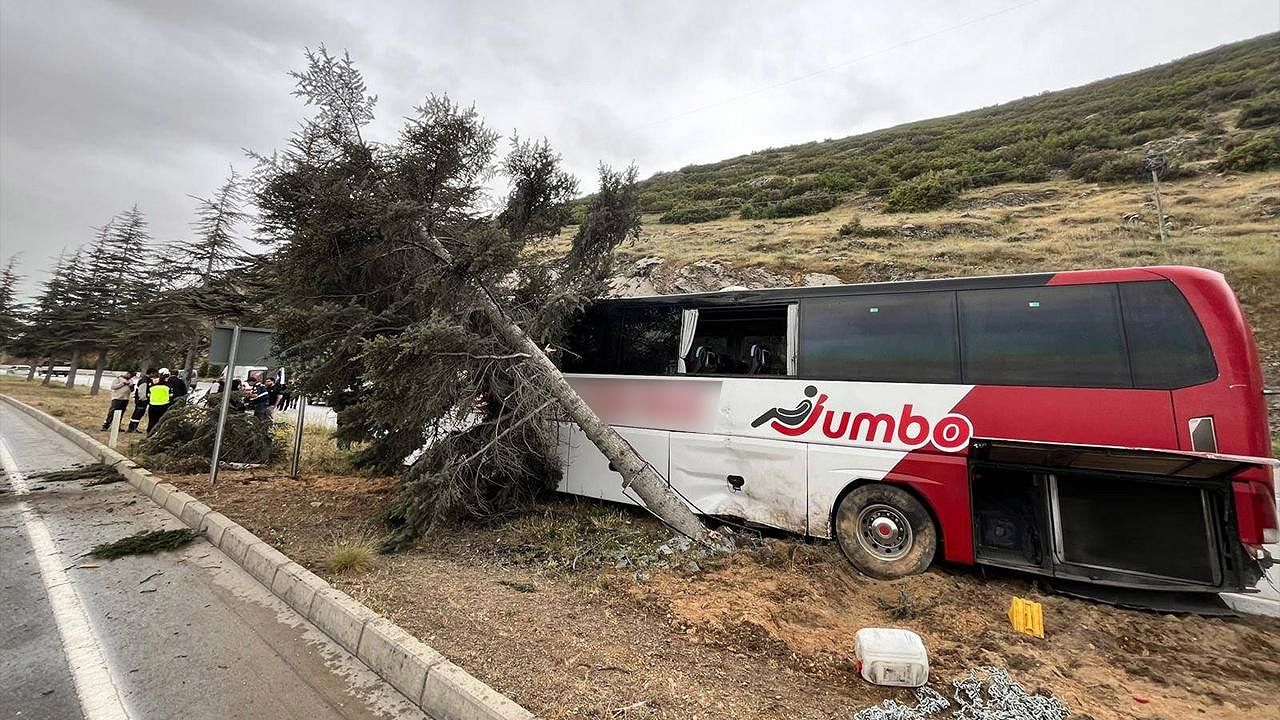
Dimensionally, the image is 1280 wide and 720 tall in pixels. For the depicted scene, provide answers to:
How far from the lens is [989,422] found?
4855 millimetres

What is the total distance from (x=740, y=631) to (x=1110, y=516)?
3.58 m

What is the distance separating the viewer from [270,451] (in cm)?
1009

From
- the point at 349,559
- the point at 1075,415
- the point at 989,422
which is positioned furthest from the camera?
the point at 989,422

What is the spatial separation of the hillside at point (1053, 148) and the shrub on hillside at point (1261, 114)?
72mm

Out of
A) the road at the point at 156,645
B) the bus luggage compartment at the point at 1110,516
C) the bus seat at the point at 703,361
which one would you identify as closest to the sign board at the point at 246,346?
the road at the point at 156,645

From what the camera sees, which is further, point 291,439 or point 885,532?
point 291,439

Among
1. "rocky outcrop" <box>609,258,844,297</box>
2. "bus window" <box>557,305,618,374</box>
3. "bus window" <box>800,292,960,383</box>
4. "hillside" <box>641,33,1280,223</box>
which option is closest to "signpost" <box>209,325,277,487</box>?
"bus window" <box>557,305,618,374</box>

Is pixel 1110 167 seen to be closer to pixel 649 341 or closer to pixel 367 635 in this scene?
pixel 649 341

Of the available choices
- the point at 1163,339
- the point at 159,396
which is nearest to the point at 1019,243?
the point at 1163,339

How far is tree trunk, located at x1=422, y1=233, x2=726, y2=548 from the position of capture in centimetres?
582

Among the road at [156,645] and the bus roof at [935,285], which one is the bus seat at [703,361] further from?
the road at [156,645]

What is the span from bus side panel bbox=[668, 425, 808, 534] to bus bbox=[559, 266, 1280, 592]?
0.02 m

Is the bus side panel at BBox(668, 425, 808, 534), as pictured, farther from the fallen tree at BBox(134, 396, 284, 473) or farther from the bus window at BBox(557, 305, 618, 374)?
the fallen tree at BBox(134, 396, 284, 473)

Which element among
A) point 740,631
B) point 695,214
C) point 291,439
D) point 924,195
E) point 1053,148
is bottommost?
point 740,631
